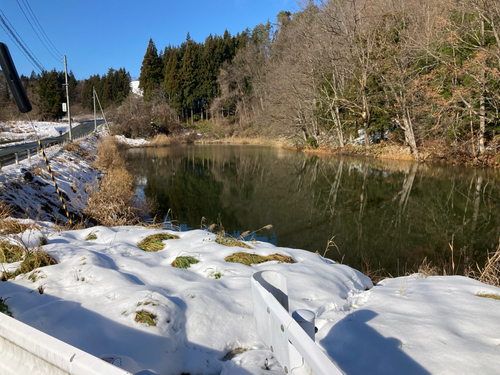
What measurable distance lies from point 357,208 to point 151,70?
62.9 metres

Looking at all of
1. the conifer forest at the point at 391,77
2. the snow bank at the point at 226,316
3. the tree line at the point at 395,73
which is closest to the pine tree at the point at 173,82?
the conifer forest at the point at 391,77

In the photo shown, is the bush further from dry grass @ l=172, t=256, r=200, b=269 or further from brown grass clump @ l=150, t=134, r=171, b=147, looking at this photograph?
dry grass @ l=172, t=256, r=200, b=269

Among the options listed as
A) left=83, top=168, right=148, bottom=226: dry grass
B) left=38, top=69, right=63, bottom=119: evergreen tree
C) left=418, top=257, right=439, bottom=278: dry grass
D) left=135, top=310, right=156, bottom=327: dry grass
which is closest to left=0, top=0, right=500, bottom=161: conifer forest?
left=418, top=257, right=439, bottom=278: dry grass

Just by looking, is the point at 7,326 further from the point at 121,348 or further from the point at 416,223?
the point at 416,223

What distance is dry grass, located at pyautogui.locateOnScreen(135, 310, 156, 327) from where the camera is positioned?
8.49 feet

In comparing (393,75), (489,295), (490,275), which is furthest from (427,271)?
(393,75)

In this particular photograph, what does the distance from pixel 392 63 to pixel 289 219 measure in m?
18.8

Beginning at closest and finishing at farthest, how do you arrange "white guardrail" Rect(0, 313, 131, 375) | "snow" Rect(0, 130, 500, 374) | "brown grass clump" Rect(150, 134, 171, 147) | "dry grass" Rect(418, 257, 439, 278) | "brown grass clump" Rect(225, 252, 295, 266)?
"white guardrail" Rect(0, 313, 131, 375) < "snow" Rect(0, 130, 500, 374) < "brown grass clump" Rect(225, 252, 295, 266) < "dry grass" Rect(418, 257, 439, 278) < "brown grass clump" Rect(150, 134, 171, 147)

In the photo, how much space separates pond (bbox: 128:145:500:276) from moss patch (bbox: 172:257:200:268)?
3672 millimetres

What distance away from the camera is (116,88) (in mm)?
78375

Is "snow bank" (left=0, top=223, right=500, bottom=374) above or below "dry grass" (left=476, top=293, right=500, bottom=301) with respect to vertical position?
above

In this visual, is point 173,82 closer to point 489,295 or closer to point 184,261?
point 184,261

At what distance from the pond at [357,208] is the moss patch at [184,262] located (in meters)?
3.67

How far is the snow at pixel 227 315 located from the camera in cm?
236
